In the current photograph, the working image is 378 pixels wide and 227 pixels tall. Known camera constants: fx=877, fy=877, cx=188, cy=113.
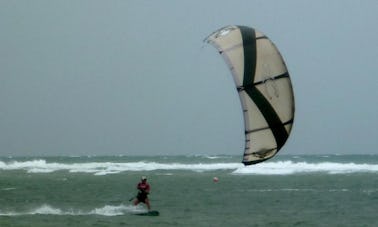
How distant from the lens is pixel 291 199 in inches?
1244

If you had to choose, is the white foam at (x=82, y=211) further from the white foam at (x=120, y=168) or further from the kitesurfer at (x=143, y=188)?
the white foam at (x=120, y=168)

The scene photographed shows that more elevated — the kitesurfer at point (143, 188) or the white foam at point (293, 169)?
the white foam at point (293, 169)

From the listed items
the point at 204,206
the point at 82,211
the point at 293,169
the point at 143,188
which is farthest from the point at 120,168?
the point at 143,188

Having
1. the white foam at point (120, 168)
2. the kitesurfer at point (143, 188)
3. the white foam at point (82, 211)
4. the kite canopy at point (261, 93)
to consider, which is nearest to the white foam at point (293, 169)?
the white foam at point (120, 168)

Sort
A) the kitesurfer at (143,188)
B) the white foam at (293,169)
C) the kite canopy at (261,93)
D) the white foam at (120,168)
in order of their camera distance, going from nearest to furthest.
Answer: the kite canopy at (261,93), the kitesurfer at (143,188), the white foam at (293,169), the white foam at (120,168)

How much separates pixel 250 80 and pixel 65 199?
72.8 ft

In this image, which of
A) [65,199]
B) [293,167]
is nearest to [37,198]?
[65,199]

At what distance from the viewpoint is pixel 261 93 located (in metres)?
11.9

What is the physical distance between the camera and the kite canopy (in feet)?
38.6

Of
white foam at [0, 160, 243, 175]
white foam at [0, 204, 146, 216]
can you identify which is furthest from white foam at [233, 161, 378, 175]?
white foam at [0, 204, 146, 216]

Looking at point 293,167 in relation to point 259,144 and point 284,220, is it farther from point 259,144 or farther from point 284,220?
point 259,144

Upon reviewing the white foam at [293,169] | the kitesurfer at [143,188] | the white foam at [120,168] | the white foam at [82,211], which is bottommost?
the white foam at [82,211]

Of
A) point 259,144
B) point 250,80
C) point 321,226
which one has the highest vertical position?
point 250,80

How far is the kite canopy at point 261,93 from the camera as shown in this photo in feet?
38.6
